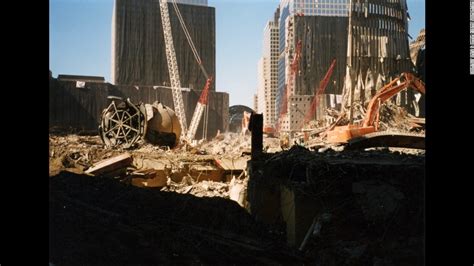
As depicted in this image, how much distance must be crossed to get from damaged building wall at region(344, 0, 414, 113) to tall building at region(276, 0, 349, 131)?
177 mm

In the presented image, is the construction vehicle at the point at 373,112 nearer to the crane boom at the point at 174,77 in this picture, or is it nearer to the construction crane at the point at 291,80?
the construction crane at the point at 291,80

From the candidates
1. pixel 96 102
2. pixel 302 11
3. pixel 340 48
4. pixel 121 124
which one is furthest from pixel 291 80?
pixel 96 102

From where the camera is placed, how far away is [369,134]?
6410mm

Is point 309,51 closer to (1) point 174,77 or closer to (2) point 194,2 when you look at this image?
(2) point 194,2

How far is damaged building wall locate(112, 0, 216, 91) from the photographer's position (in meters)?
5.81

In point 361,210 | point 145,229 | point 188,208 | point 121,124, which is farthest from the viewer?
point 121,124

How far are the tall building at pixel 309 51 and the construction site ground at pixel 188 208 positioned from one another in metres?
0.67

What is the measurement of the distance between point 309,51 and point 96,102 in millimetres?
3231

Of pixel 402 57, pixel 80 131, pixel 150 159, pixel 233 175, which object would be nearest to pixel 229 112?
pixel 233 175

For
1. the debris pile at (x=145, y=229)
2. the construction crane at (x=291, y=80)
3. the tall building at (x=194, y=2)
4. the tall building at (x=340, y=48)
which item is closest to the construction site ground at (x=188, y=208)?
the debris pile at (x=145, y=229)

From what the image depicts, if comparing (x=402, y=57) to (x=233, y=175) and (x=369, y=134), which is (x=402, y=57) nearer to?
(x=369, y=134)

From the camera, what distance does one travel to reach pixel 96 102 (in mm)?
5949

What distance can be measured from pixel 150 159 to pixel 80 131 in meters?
1.15

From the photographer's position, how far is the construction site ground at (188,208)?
441cm
